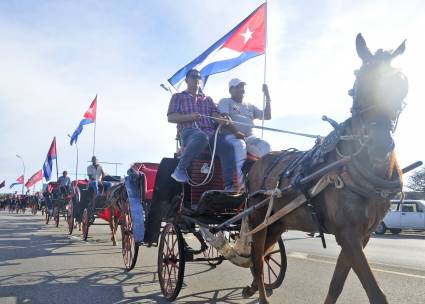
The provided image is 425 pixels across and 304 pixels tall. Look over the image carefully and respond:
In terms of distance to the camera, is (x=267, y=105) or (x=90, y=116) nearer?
(x=267, y=105)

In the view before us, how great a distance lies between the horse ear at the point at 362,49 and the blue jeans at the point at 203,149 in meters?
2.81

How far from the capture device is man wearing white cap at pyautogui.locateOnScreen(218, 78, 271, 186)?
6.43 meters

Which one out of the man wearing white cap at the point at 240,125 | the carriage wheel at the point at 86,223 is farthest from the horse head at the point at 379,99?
the carriage wheel at the point at 86,223

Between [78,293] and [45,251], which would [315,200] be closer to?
[78,293]

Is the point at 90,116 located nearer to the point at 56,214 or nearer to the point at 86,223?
the point at 56,214

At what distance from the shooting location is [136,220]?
302 inches

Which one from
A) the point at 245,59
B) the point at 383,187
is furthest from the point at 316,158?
the point at 245,59

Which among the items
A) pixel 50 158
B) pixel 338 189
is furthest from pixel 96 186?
pixel 50 158

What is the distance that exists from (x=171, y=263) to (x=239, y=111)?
7.74 ft

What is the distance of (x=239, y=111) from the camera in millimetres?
6777

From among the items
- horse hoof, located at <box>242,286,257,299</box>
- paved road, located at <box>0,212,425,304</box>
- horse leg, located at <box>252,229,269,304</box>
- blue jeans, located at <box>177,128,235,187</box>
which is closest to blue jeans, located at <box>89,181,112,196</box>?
paved road, located at <box>0,212,425,304</box>

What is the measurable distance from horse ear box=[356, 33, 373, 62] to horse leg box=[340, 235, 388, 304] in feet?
4.83

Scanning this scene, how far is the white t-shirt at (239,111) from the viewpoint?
22.0ft

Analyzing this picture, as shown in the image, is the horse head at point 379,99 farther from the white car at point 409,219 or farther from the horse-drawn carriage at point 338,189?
the white car at point 409,219
